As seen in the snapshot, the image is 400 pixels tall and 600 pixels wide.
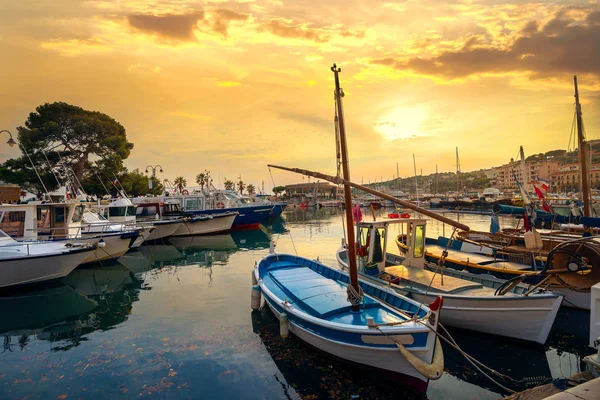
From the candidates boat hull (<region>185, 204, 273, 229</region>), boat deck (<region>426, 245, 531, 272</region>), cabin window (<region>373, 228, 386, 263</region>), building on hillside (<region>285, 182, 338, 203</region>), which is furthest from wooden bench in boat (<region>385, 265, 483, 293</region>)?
building on hillside (<region>285, 182, 338, 203</region>)

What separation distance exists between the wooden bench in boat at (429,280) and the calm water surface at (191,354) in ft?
4.37

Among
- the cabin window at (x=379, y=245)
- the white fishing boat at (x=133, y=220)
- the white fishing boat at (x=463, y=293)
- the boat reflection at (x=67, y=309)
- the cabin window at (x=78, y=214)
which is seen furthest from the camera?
the white fishing boat at (x=133, y=220)

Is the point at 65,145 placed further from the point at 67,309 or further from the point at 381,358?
the point at 381,358

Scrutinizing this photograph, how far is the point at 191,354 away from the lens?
30.0 feet

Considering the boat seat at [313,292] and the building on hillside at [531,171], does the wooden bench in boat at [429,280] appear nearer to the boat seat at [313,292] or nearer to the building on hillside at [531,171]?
the boat seat at [313,292]

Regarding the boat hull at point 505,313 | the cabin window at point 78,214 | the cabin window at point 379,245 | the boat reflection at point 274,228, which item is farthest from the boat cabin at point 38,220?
the boat reflection at point 274,228

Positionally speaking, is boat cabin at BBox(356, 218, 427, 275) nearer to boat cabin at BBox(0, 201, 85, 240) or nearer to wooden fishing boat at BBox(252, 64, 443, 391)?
wooden fishing boat at BBox(252, 64, 443, 391)

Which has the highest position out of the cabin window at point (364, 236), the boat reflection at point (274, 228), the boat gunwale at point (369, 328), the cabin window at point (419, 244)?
the cabin window at point (364, 236)

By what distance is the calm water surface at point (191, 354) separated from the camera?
738 centimetres

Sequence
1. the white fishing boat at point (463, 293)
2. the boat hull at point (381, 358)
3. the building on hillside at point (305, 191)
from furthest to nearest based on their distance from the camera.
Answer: the building on hillside at point (305, 191), the white fishing boat at point (463, 293), the boat hull at point (381, 358)

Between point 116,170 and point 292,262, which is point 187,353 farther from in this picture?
point 116,170

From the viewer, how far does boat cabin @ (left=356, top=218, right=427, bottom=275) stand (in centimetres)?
1216

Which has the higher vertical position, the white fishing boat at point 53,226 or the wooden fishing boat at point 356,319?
the white fishing boat at point 53,226

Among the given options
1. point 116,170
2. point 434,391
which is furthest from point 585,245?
point 116,170
